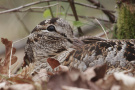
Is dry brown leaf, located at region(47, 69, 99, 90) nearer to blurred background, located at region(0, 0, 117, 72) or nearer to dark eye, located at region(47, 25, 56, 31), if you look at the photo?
dark eye, located at region(47, 25, 56, 31)

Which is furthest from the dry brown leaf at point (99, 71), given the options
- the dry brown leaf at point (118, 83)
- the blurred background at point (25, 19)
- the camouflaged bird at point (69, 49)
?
the blurred background at point (25, 19)

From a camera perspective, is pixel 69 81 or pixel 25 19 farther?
pixel 25 19

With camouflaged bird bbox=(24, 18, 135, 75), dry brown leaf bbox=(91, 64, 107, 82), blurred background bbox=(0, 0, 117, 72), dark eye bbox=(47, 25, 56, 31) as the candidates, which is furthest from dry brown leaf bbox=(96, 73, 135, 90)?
blurred background bbox=(0, 0, 117, 72)

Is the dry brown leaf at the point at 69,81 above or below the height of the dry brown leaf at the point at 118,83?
above

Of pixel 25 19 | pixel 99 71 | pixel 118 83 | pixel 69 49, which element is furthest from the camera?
pixel 25 19

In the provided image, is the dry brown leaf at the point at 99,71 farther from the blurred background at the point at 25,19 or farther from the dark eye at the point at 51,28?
the blurred background at the point at 25,19

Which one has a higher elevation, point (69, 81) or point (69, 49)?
point (69, 81)

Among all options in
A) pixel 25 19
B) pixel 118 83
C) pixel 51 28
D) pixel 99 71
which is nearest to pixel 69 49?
pixel 51 28

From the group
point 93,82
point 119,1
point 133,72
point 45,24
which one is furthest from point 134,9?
point 93,82

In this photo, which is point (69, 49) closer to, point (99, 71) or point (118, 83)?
point (99, 71)
